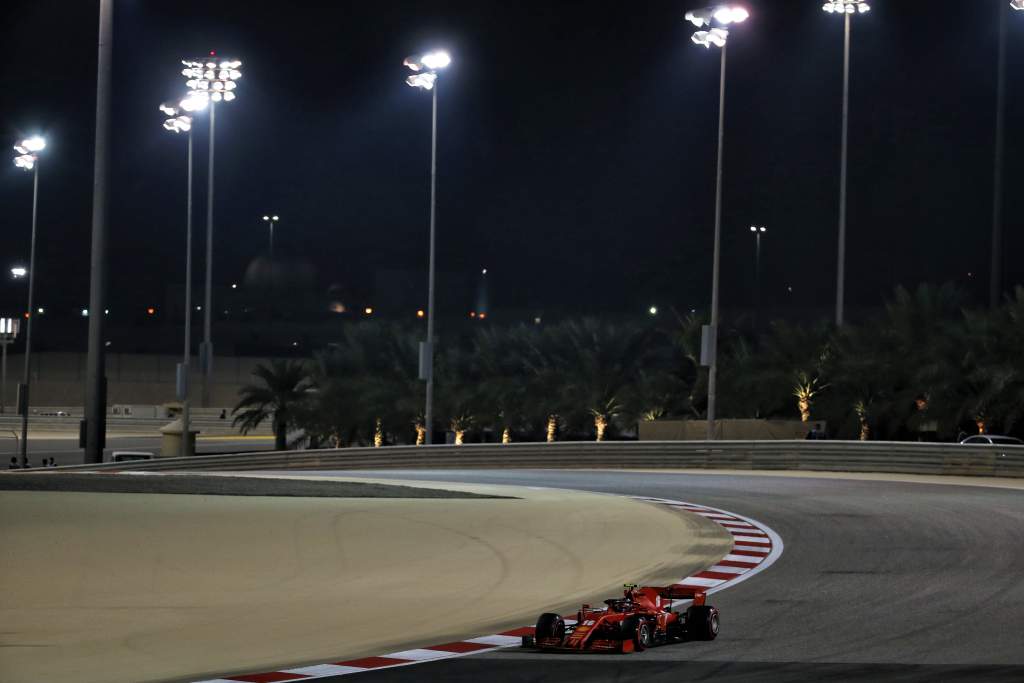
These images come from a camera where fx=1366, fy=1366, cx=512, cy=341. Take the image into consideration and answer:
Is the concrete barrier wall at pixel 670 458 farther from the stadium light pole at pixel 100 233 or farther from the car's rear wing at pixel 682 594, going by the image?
the car's rear wing at pixel 682 594

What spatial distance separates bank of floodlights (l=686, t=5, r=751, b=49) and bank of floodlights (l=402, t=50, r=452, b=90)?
10.9m

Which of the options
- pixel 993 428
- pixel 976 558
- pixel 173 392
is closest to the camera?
pixel 976 558

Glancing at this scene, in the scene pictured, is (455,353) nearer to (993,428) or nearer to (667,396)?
(667,396)

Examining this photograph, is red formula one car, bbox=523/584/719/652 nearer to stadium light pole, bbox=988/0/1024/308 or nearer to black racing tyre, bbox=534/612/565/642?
black racing tyre, bbox=534/612/565/642

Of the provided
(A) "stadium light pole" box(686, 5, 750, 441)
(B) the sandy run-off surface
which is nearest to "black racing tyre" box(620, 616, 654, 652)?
(B) the sandy run-off surface

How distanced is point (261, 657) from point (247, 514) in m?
9.74

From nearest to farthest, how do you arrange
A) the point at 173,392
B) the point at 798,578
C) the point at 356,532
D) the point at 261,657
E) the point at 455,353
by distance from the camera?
the point at 261,657
the point at 798,578
the point at 356,532
the point at 455,353
the point at 173,392

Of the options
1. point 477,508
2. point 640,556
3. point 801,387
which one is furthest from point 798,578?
point 801,387

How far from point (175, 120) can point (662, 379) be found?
21988 millimetres

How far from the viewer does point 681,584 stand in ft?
44.3

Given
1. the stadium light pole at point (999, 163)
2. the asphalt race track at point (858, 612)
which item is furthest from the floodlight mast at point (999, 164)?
the asphalt race track at point (858, 612)

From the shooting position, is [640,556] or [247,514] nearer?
[640,556]

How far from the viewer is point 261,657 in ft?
31.0

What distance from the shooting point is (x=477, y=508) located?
2069 centimetres
